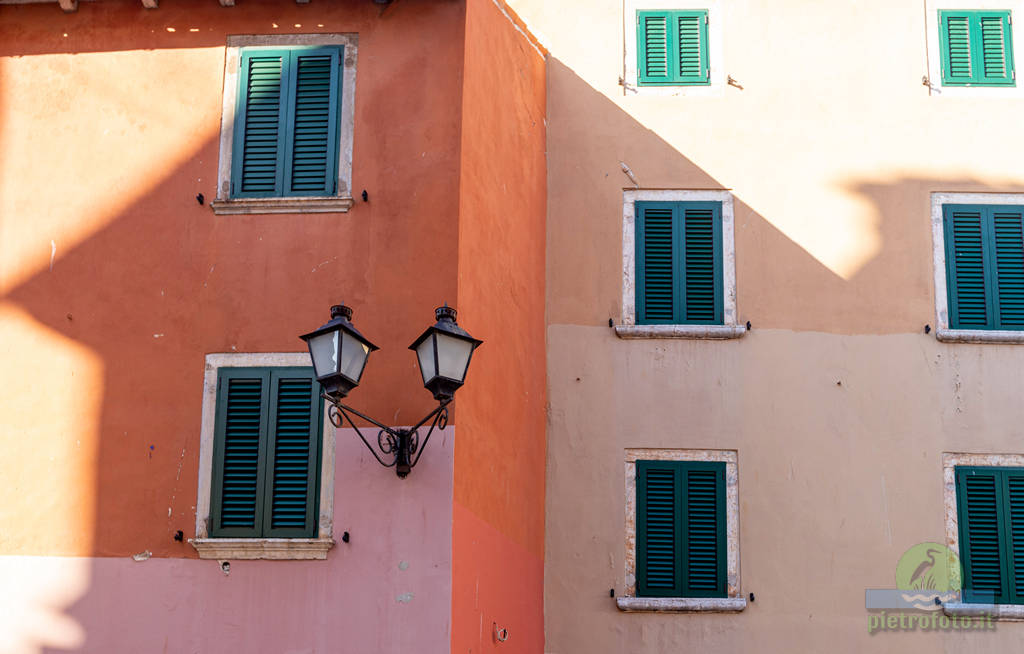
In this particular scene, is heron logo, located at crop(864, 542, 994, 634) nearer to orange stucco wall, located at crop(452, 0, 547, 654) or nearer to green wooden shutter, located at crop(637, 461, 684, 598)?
green wooden shutter, located at crop(637, 461, 684, 598)

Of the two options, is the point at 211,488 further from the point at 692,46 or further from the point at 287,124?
the point at 692,46

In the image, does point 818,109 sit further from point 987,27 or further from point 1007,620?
point 1007,620

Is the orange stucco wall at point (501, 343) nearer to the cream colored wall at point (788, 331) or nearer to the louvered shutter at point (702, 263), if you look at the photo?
the cream colored wall at point (788, 331)

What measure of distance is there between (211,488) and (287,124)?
129 inches

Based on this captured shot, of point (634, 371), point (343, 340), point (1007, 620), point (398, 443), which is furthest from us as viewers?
point (634, 371)

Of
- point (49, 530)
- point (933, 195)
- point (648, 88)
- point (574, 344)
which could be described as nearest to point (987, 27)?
point (933, 195)

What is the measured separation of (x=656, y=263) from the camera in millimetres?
13562

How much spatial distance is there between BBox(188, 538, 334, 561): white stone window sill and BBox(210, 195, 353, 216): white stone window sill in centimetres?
279

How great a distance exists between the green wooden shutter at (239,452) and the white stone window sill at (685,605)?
3.90m

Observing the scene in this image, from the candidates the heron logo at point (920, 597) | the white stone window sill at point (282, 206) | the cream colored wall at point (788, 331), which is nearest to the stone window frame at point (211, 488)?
the white stone window sill at point (282, 206)

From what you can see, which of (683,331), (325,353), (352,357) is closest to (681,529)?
(683,331)

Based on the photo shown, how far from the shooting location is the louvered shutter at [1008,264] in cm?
1336

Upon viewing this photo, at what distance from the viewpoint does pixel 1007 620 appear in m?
12.5

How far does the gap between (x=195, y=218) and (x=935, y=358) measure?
738cm
